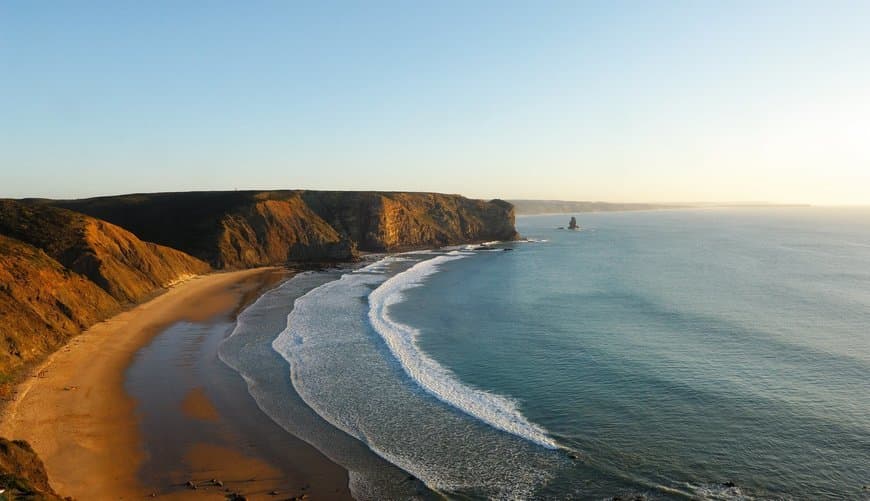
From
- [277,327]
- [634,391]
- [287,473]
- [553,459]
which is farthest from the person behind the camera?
[277,327]

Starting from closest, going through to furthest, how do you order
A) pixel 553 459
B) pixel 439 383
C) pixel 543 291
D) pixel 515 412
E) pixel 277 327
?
pixel 553 459, pixel 515 412, pixel 439 383, pixel 277 327, pixel 543 291

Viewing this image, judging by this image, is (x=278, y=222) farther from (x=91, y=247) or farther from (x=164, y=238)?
(x=91, y=247)

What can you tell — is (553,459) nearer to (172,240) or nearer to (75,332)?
(75,332)

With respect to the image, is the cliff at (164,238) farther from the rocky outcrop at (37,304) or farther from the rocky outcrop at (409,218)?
the rocky outcrop at (409,218)

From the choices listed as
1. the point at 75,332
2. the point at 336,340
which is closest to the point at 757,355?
the point at 336,340

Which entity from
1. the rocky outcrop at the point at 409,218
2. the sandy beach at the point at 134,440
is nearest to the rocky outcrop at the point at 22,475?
the sandy beach at the point at 134,440

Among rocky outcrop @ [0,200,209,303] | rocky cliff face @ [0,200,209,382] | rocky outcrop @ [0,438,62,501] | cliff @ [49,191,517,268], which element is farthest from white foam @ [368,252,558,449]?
cliff @ [49,191,517,268]

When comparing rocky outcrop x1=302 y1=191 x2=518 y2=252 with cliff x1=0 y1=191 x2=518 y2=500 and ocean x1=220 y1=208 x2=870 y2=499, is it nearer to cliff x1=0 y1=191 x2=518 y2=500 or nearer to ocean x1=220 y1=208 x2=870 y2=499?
cliff x1=0 y1=191 x2=518 y2=500

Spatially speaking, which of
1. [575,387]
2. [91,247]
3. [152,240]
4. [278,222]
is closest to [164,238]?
[152,240]

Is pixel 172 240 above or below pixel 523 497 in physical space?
above

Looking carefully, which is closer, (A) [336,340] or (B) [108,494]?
(B) [108,494]
